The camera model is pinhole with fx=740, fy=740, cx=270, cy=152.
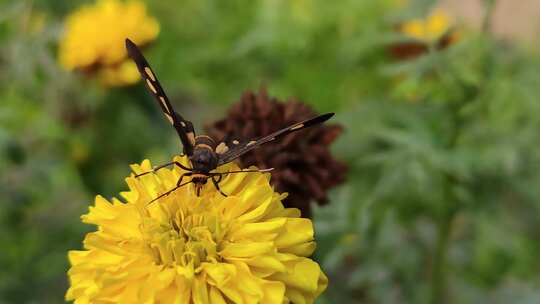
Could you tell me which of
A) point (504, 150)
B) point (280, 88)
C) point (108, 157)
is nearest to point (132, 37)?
point (108, 157)

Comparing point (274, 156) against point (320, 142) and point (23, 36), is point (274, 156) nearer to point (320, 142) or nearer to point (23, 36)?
point (320, 142)

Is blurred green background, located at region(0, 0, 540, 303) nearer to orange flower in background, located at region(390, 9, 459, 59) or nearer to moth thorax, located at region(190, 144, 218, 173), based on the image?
orange flower in background, located at region(390, 9, 459, 59)

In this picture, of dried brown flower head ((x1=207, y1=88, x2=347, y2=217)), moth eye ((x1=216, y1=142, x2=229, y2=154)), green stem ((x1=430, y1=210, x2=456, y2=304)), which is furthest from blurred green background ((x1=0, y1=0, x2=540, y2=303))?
moth eye ((x1=216, y1=142, x2=229, y2=154))

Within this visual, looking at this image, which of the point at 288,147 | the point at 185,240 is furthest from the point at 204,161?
the point at 288,147

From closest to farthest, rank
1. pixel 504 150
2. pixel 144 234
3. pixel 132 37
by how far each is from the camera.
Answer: pixel 144 234, pixel 504 150, pixel 132 37

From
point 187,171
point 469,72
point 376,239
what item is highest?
point 187,171

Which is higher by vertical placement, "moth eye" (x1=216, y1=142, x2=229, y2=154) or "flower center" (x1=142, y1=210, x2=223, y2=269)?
"moth eye" (x1=216, y1=142, x2=229, y2=154)

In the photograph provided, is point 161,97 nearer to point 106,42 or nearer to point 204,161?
point 204,161
